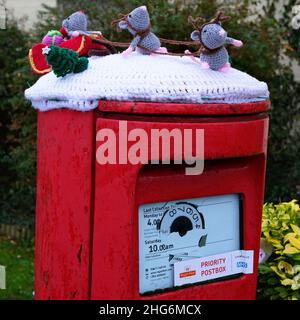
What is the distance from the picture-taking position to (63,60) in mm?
2209

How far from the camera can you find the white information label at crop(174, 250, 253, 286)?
2.31 metres

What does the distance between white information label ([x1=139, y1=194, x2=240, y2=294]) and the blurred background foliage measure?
2663 millimetres

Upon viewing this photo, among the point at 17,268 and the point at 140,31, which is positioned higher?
the point at 140,31

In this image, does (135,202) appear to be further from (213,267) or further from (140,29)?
(140,29)

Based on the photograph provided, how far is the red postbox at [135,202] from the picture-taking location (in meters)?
2.14

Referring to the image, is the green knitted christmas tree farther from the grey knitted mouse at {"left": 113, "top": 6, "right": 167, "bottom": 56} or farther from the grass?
the grass

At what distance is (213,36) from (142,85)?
0.35 m

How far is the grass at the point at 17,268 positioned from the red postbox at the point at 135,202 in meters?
2.72

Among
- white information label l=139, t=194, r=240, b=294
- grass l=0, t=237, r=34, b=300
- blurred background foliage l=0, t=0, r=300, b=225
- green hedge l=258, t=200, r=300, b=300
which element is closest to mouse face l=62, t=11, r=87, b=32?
white information label l=139, t=194, r=240, b=294

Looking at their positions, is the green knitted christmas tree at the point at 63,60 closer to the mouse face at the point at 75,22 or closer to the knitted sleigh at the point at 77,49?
the knitted sleigh at the point at 77,49

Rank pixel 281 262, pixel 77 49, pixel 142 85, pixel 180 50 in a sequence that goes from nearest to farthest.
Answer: pixel 142 85 → pixel 77 49 → pixel 281 262 → pixel 180 50

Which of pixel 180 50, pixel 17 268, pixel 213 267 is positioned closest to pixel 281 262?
pixel 213 267

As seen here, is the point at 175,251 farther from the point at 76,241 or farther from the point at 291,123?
the point at 291,123

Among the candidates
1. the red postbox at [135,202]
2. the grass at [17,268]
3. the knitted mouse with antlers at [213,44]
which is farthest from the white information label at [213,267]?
the grass at [17,268]
